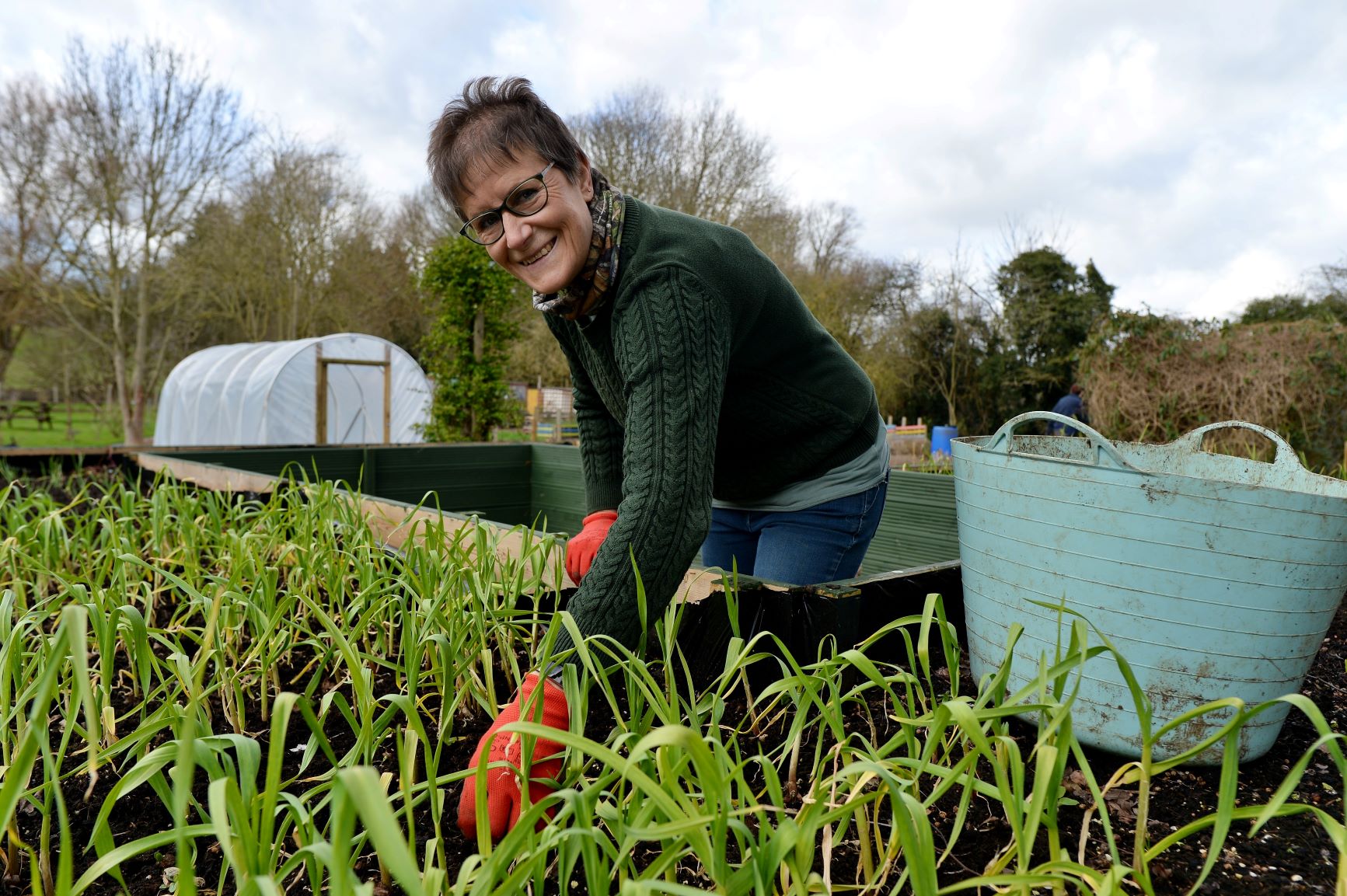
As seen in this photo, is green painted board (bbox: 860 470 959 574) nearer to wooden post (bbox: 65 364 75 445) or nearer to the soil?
the soil

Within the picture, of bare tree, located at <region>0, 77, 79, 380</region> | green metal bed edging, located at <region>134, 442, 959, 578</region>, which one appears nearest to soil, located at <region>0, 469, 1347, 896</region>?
green metal bed edging, located at <region>134, 442, 959, 578</region>

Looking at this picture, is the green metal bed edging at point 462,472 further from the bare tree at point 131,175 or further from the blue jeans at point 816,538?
the bare tree at point 131,175

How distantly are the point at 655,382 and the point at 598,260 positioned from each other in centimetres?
29

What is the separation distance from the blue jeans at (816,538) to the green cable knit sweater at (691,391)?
8cm

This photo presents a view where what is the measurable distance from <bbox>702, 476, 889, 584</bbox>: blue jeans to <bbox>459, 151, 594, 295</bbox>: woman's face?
707 millimetres

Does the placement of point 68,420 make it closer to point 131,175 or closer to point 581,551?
point 131,175

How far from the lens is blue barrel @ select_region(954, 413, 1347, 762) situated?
105 centimetres

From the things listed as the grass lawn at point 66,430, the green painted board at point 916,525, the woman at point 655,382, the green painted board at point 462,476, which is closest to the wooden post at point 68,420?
the grass lawn at point 66,430

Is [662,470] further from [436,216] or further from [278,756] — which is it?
[436,216]

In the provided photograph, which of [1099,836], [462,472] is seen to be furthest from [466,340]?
[1099,836]

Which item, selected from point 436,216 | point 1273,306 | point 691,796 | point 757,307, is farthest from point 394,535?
point 1273,306

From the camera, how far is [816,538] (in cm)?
169

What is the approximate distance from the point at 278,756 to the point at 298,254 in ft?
52.2

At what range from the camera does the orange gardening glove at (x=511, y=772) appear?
3.10 ft
